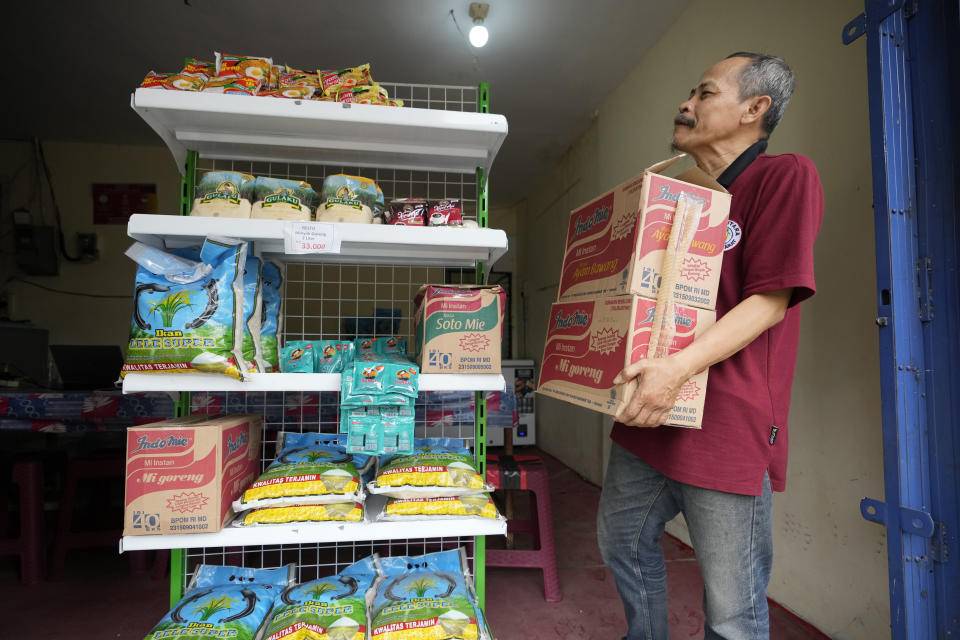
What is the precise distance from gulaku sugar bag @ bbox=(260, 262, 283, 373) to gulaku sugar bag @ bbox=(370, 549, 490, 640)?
2.28ft

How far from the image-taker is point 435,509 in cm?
139

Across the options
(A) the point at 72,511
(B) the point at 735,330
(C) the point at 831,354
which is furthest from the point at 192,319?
(C) the point at 831,354

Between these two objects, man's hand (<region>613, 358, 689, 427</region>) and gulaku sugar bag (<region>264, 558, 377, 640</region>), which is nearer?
man's hand (<region>613, 358, 689, 427</region>)

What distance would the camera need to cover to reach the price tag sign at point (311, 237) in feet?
4.42

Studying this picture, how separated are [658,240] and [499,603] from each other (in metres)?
1.83

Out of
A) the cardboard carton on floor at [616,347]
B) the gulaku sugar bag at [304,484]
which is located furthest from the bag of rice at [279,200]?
the cardboard carton on floor at [616,347]

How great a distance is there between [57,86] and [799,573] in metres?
5.37

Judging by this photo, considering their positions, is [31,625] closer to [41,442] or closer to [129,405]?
[129,405]

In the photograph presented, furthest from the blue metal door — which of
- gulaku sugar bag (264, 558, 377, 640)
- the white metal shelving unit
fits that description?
gulaku sugar bag (264, 558, 377, 640)

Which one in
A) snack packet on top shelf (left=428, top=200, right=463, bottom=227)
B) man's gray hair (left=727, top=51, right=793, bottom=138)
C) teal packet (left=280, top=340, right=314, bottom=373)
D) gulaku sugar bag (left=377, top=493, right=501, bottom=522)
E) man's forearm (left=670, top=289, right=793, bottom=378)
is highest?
man's gray hair (left=727, top=51, right=793, bottom=138)

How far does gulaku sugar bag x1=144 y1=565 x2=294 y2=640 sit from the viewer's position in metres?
1.27

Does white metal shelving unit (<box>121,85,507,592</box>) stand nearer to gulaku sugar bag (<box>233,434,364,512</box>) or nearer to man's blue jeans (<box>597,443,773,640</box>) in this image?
gulaku sugar bag (<box>233,434,364,512</box>)

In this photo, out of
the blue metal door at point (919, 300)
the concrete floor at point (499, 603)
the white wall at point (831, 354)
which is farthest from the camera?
the concrete floor at point (499, 603)

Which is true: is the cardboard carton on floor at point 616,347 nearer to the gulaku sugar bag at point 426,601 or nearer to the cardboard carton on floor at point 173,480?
the gulaku sugar bag at point 426,601
